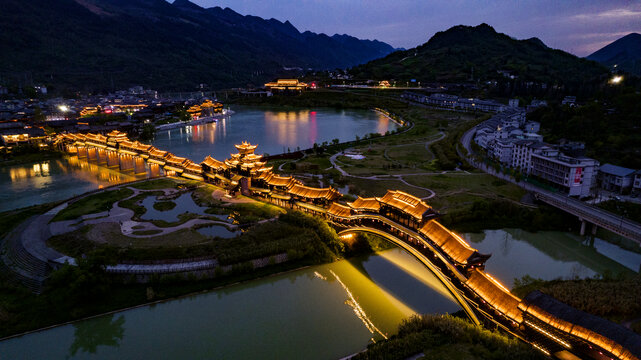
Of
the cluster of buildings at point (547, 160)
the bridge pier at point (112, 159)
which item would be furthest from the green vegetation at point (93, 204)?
the cluster of buildings at point (547, 160)

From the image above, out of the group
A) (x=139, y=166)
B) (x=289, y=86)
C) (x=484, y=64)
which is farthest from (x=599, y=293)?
(x=484, y=64)

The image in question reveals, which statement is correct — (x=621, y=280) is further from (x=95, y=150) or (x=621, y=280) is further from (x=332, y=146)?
(x=95, y=150)

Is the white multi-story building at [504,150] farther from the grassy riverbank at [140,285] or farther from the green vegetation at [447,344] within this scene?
the green vegetation at [447,344]

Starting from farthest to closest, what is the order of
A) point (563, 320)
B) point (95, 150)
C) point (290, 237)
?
point (95, 150)
point (290, 237)
point (563, 320)

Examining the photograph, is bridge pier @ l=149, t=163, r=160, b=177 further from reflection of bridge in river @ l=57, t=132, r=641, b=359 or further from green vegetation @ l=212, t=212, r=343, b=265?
green vegetation @ l=212, t=212, r=343, b=265

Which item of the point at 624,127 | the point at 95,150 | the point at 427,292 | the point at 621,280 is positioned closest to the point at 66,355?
the point at 427,292

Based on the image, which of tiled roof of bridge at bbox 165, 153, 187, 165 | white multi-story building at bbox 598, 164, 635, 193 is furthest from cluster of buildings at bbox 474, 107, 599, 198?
tiled roof of bridge at bbox 165, 153, 187, 165

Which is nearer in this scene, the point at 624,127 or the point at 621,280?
the point at 621,280
